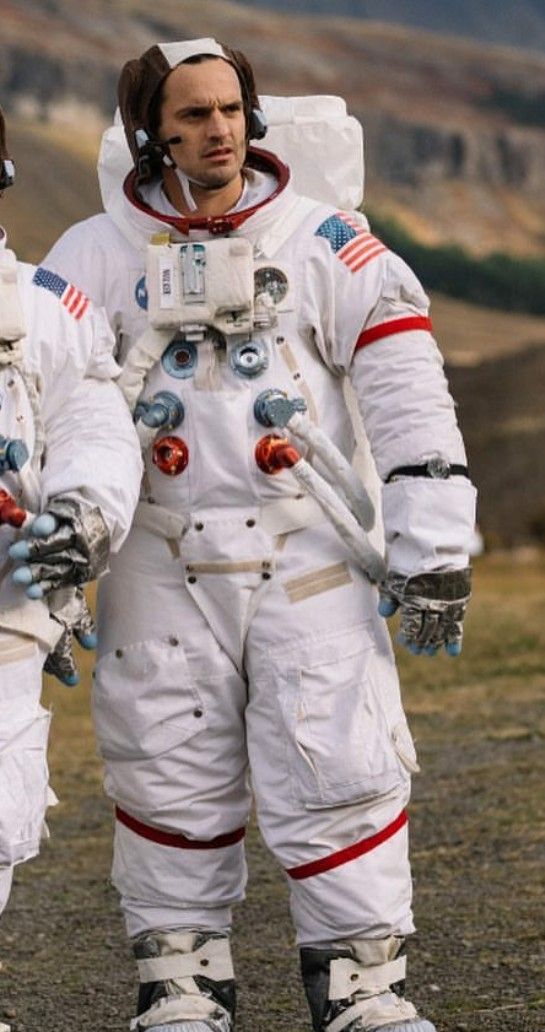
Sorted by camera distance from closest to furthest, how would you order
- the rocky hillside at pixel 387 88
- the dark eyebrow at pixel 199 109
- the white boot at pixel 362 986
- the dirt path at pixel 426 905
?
the white boot at pixel 362 986
the dark eyebrow at pixel 199 109
the dirt path at pixel 426 905
the rocky hillside at pixel 387 88

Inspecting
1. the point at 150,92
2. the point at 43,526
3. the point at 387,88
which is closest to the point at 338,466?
the point at 43,526

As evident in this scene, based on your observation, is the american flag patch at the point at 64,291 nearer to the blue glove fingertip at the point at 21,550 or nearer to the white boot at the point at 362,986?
the blue glove fingertip at the point at 21,550

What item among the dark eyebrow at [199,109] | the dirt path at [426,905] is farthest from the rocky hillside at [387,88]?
the dark eyebrow at [199,109]

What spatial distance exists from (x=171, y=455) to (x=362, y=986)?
45.6 inches

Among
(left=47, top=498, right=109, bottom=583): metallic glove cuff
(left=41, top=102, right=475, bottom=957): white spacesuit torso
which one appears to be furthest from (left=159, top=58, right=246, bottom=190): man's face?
(left=47, top=498, right=109, bottom=583): metallic glove cuff

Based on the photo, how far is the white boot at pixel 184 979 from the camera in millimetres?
4277

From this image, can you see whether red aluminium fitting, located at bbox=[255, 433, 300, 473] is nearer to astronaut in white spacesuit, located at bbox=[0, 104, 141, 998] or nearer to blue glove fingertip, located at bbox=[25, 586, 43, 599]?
astronaut in white spacesuit, located at bbox=[0, 104, 141, 998]

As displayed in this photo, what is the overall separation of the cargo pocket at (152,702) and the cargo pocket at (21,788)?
33cm

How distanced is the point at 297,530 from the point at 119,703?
518 millimetres

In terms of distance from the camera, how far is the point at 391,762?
13.8 feet

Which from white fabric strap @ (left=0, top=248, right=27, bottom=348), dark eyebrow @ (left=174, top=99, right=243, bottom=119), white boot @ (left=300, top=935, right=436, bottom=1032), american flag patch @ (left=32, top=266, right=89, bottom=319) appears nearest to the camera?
white fabric strap @ (left=0, top=248, right=27, bottom=348)

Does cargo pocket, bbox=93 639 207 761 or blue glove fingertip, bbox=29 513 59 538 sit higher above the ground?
blue glove fingertip, bbox=29 513 59 538

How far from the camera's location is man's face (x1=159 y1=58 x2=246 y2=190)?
4277mm

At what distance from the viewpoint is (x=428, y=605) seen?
418 cm
